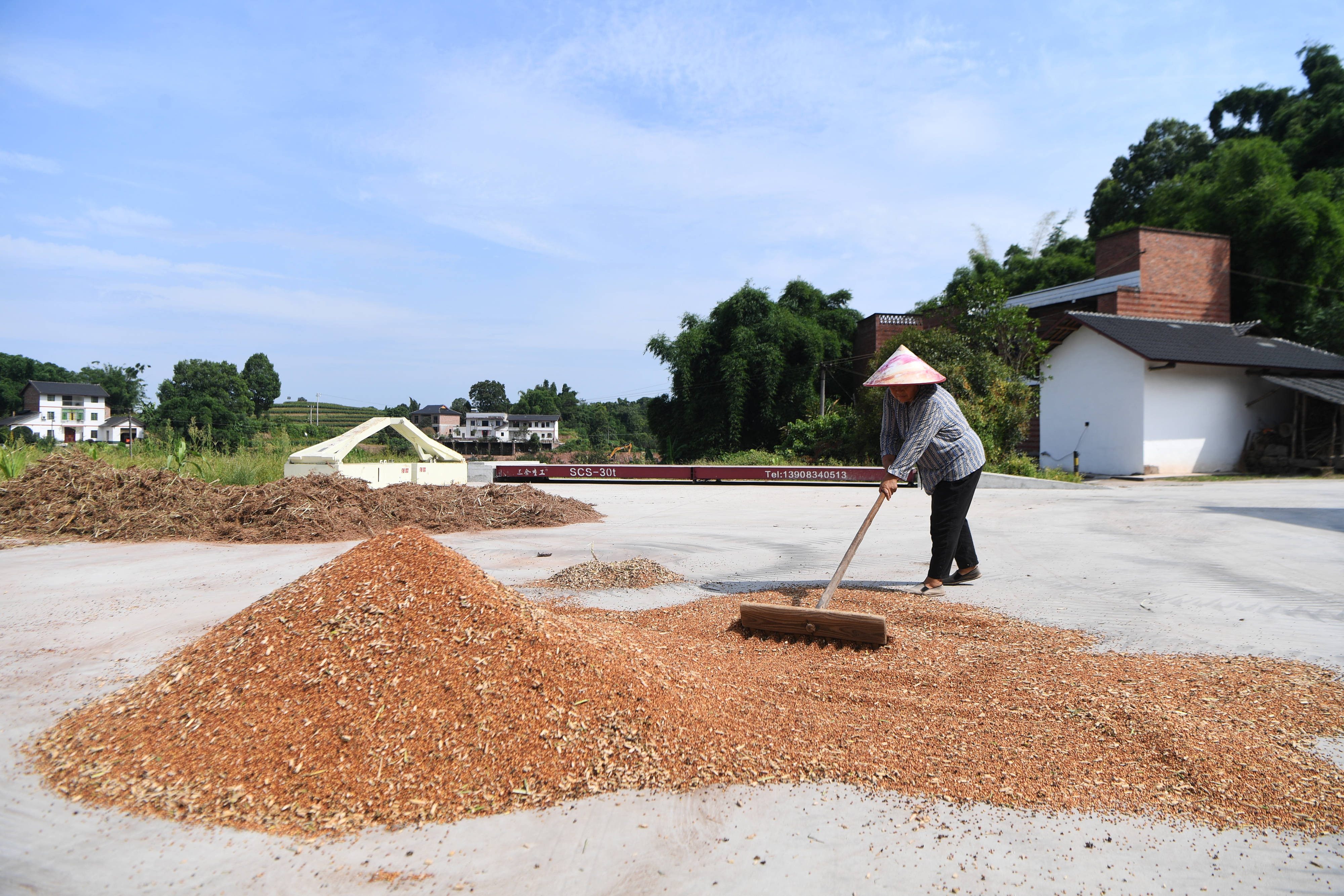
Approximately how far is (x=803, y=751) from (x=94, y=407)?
110 meters

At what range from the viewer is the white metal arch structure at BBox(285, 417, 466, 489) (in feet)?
40.0

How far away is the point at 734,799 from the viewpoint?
2674 mm

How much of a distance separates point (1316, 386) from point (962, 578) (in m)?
21.6

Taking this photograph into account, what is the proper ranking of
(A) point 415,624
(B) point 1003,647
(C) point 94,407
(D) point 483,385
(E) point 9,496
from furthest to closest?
(D) point 483,385 → (C) point 94,407 → (E) point 9,496 → (B) point 1003,647 → (A) point 415,624

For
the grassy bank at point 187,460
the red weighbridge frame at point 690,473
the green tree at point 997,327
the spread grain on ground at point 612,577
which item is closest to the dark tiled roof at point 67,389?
the grassy bank at point 187,460

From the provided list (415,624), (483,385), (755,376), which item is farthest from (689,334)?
(483,385)

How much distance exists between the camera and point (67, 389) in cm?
8688

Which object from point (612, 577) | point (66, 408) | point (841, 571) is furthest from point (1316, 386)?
point (66, 408)

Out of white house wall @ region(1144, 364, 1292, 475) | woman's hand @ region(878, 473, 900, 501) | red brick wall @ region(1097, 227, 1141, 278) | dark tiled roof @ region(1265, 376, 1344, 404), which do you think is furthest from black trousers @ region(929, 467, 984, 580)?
red brick wall @ region(1097, 227, 1141, 278)

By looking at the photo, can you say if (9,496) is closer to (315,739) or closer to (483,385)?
→ (315,739)

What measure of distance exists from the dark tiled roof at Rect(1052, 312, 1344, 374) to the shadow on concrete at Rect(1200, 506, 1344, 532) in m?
10.1

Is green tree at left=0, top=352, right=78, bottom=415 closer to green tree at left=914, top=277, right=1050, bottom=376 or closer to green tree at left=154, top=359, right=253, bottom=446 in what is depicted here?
green tree at left=154, top=359, right=253, bottom=446

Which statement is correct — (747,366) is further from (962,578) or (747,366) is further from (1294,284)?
(962,578)

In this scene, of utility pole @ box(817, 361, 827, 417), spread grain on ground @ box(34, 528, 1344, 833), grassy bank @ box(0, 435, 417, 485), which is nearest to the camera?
spread grain on ground @ box(34, 528, 1344, 833)
